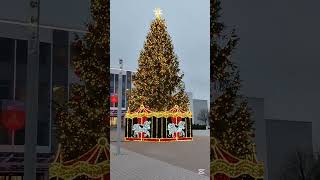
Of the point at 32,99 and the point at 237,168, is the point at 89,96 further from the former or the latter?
the point at 237,168

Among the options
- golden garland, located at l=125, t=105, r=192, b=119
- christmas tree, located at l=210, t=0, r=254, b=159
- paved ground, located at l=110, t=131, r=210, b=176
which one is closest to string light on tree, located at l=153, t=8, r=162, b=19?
christmas tree, located at l=210, t=0, r=254, b=159

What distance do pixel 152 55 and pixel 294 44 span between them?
11.5m

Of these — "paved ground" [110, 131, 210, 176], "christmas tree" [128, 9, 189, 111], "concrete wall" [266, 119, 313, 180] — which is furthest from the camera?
"christmas tree" [128, 9, 189, 111]

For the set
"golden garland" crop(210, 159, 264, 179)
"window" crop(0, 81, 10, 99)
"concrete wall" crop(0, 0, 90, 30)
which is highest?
"concrete wall" crop(0, 0, 90, 30)

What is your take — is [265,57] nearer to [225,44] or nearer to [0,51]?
[225,44]

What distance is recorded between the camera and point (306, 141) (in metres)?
9.85

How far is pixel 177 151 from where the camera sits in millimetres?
17266

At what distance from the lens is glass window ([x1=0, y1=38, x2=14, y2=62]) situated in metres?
8.98

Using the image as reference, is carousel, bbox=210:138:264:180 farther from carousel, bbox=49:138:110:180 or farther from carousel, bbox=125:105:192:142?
carousel, bbox=125:105:192:142

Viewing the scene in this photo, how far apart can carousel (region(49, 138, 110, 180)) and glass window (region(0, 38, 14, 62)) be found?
220 centimetres

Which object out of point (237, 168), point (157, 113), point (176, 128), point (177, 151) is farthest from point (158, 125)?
point (237, 168)

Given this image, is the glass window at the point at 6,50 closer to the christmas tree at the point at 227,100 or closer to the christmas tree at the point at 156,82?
the christmas tree at the point at 227,100

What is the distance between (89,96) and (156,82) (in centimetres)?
1284

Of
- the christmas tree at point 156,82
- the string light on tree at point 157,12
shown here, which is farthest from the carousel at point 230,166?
the christmas tree at point 156,82
